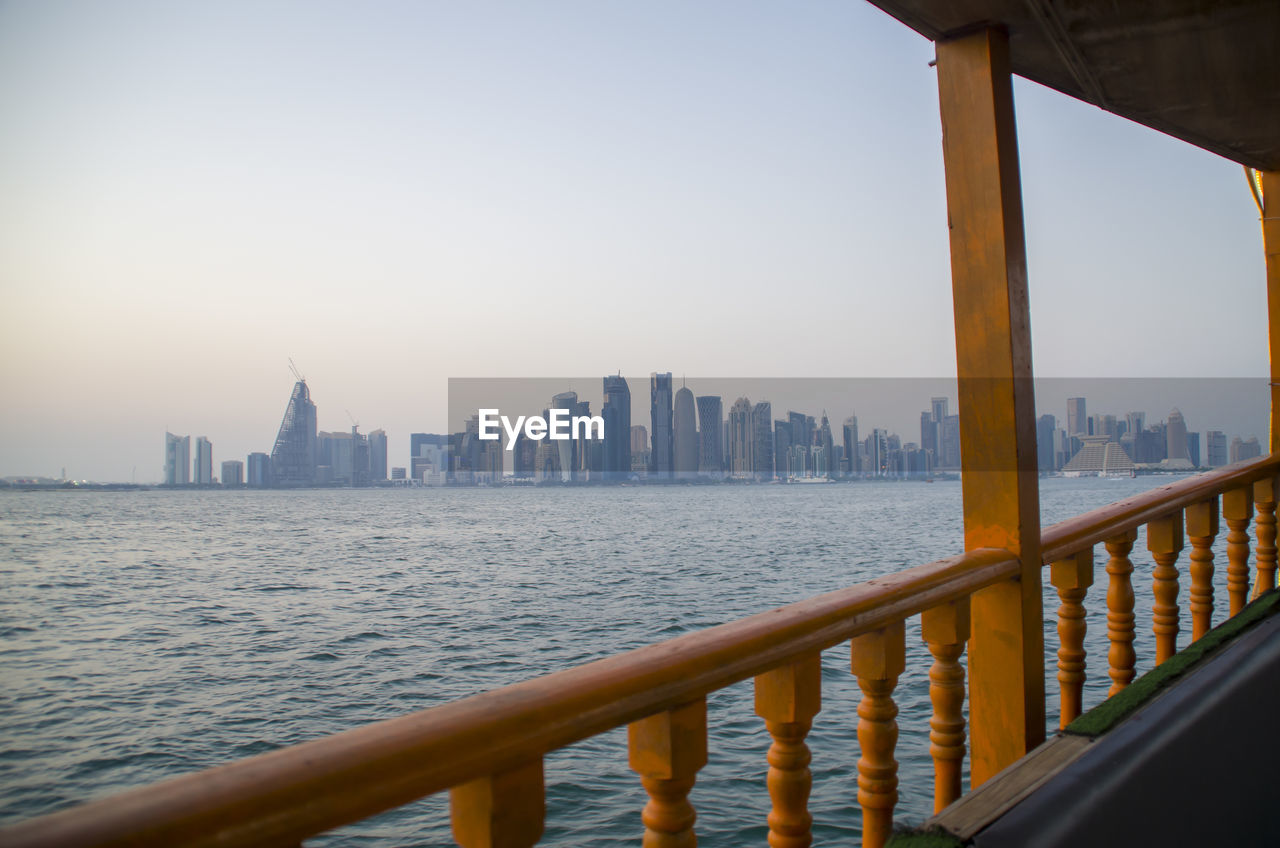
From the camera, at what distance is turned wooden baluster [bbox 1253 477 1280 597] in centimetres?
271

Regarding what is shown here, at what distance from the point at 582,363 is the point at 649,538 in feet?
118

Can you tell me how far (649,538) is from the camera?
3681 cm

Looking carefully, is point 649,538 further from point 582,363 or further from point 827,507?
point 582,363

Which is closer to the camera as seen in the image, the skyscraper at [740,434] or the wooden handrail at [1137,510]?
the wooden handrail at [1137,510]

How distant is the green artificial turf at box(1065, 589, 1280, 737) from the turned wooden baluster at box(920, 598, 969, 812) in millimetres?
186

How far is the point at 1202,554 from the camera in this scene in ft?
7.80

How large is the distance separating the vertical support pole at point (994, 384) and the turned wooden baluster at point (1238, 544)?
1.30 m

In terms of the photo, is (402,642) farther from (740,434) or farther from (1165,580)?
(740,434)

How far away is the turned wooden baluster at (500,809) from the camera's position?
688 mm

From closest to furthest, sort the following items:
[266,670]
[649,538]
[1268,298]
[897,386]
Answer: [1268,298] → [266,670] → [649,538] → [897,386]

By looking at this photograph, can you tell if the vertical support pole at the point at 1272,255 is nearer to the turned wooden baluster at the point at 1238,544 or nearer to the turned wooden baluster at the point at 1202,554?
the turned wooden baluster at the point at 1238,544

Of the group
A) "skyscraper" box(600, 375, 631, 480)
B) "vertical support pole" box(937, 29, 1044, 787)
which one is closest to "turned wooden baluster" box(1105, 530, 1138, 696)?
"vertical support pole" box(937, 29, 1044, 787)

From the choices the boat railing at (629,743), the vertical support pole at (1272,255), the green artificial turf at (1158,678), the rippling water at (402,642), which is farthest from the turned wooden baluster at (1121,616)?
the rippling water at (402,642)

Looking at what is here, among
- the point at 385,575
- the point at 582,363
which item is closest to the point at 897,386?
the point at 582,363
